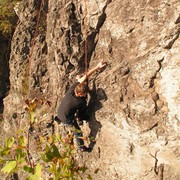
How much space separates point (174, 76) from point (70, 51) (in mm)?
2903

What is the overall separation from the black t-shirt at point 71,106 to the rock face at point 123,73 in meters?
0.45

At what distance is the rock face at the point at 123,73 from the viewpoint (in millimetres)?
5504

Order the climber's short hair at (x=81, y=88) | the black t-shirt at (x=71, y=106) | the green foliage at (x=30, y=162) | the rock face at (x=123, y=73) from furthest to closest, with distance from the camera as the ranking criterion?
1. the black t-shirt at (x=71, y=106)
2. the climber's short hair at (x=81, y=88)
3. the rock face at (x=123, y=73)
4. the green foliage at (x=30, y=162)

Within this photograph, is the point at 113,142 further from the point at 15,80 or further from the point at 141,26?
the point at 15,80

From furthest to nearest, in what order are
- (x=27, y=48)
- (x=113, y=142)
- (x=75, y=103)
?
(x=27, y=48) → (x=113, y=142) → (x=75, y=103)

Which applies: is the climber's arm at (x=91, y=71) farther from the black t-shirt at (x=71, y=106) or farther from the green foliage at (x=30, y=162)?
the green foliage at (x=30, y=162)

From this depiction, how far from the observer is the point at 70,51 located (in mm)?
6914

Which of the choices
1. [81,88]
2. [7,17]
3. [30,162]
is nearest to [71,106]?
[81,88]

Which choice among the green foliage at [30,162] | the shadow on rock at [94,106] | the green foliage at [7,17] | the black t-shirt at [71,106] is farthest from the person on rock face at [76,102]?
the green foliage at [7,17]

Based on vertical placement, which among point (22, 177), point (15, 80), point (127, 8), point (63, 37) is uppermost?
point (127, 8)

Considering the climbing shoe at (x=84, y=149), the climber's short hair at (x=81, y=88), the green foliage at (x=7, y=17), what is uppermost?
the green foliage at (x=7, y=17)

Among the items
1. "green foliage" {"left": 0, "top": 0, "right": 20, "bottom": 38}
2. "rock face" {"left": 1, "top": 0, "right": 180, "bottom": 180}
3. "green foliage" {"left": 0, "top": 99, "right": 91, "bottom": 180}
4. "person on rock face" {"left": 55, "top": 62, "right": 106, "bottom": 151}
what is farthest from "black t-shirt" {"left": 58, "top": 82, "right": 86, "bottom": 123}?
"green foliage" {"left": 0, "top": 0, "right": 20, "bottom": 38}

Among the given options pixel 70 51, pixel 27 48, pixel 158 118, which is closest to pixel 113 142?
pixel 158 118

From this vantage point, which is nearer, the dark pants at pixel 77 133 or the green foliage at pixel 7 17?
the dark pants at pixel 77 133
